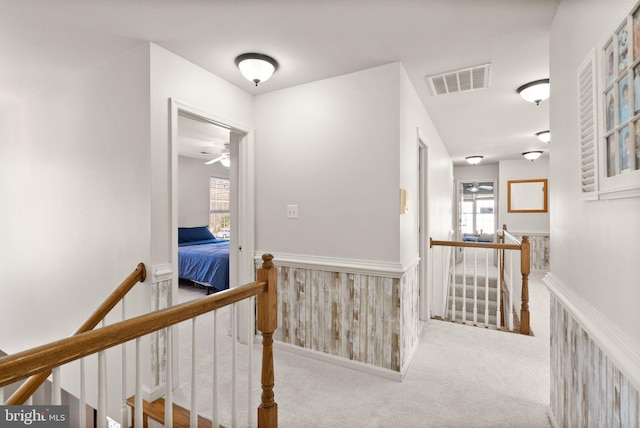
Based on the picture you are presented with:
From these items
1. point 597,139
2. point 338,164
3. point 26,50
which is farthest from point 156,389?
point 597,139

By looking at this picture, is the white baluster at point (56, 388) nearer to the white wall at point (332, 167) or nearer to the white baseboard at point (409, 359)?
the white wall at point (332, 167)

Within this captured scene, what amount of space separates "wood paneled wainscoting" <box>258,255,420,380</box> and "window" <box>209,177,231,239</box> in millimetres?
4864

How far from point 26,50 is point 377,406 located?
341 cm

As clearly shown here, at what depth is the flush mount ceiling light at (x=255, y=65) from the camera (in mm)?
2201

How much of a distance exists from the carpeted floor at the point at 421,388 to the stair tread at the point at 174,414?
0.30ft

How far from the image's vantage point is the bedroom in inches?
177

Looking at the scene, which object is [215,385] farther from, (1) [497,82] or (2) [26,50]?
(1) [497,82]

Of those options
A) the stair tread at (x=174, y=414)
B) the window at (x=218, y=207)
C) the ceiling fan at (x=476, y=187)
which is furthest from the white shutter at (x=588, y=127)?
the ceiling fan at (x=476, y=187)

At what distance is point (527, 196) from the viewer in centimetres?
642

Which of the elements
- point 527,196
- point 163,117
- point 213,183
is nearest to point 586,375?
point 163,117

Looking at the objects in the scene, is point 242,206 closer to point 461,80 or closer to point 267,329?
point 267,329

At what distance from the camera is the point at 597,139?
118 centimetres

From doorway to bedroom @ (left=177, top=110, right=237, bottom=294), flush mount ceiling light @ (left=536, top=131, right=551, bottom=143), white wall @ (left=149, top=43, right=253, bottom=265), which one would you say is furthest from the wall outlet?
flush mount ceiling light @ (left=536, top=131, right=551, bottom=143)

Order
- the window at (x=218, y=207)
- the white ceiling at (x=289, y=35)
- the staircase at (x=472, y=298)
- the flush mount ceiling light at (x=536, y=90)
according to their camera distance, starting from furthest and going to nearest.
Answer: the window at (x=218, y=207) < the staircase at (x=472, y=298) < the flush mount ceiling light at (x=536, y=90) < the white ceiling at (x=289, y=35)
